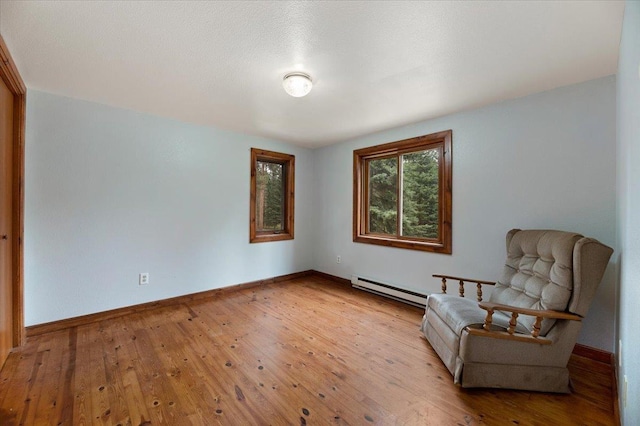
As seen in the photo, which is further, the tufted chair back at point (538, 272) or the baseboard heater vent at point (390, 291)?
the baseboard heater vent at point (390, 291)

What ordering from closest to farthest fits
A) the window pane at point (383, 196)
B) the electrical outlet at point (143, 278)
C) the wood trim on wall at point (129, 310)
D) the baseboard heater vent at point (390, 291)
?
the wood trim on wall at point (129, 310) → the electrical outlet at point (143, 278) → the baseboard heater vent at point (390, 291) → the window pane at point (383, 196)

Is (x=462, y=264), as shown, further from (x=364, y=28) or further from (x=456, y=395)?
(x=364, y=28)

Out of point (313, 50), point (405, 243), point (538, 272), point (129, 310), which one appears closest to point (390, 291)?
point (405, 243)

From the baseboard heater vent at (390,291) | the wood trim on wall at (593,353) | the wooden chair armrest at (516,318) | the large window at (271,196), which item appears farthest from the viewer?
the large window at (271,196)

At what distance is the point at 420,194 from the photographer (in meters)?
3.55

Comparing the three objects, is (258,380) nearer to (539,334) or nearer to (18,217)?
(539,334)

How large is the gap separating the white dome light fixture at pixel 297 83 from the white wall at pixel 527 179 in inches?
70.7

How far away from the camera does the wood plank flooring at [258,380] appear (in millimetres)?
1616

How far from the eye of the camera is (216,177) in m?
3.79

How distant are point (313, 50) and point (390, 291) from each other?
292 centimetres

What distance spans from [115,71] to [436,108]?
2932mm

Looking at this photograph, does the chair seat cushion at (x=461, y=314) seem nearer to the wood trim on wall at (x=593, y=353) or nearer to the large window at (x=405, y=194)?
the wood trim on wall at (x=593, y=353)

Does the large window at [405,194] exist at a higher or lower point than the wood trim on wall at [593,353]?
higher

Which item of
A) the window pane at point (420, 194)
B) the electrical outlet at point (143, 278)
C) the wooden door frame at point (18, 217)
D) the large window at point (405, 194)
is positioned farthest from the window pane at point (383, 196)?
the wooden door frame at point (18, 217)
